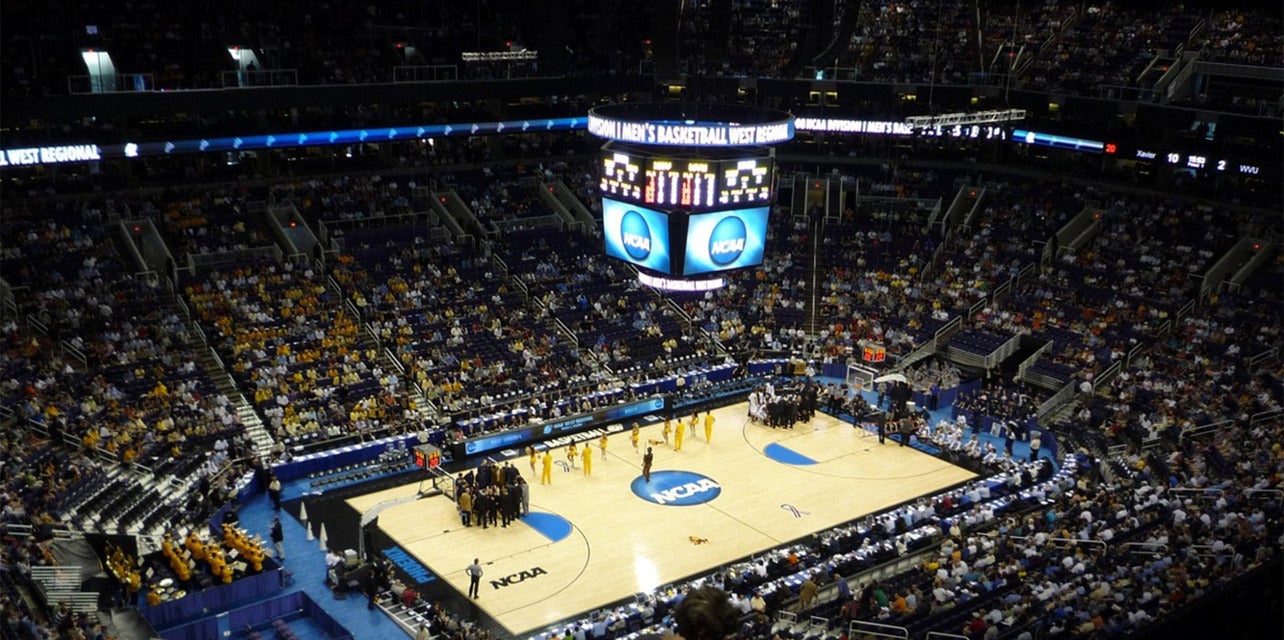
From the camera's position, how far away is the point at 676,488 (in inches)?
1227

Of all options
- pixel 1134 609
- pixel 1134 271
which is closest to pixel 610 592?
pixel 1134 609

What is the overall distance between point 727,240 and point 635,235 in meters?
2.38

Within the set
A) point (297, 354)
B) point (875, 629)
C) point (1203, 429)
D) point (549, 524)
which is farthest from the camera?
point (297, 354)

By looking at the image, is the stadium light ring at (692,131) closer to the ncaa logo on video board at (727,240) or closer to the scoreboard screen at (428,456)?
the ncaa logo on video board at (727,240)

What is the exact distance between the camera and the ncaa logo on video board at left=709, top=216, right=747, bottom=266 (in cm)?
2803

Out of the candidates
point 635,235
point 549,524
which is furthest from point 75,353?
point 635,235

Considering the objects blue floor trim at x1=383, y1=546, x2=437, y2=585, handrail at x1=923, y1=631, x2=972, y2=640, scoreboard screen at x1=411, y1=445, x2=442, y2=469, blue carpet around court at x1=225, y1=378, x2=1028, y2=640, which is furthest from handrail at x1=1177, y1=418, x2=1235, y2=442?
blue floor trim at x1=383, y1=546, x2=437, y2=585

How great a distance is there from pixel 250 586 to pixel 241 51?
27.4 metres

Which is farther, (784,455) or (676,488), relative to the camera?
(784,455)

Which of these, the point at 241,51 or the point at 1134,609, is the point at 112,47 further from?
the point at 1134,609

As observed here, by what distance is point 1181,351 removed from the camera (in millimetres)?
37781

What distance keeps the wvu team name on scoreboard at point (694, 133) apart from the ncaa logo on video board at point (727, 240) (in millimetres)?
2005

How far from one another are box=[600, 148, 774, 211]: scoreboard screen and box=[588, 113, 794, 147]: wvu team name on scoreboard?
44cm

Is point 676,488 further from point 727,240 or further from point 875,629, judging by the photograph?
point 875,629
